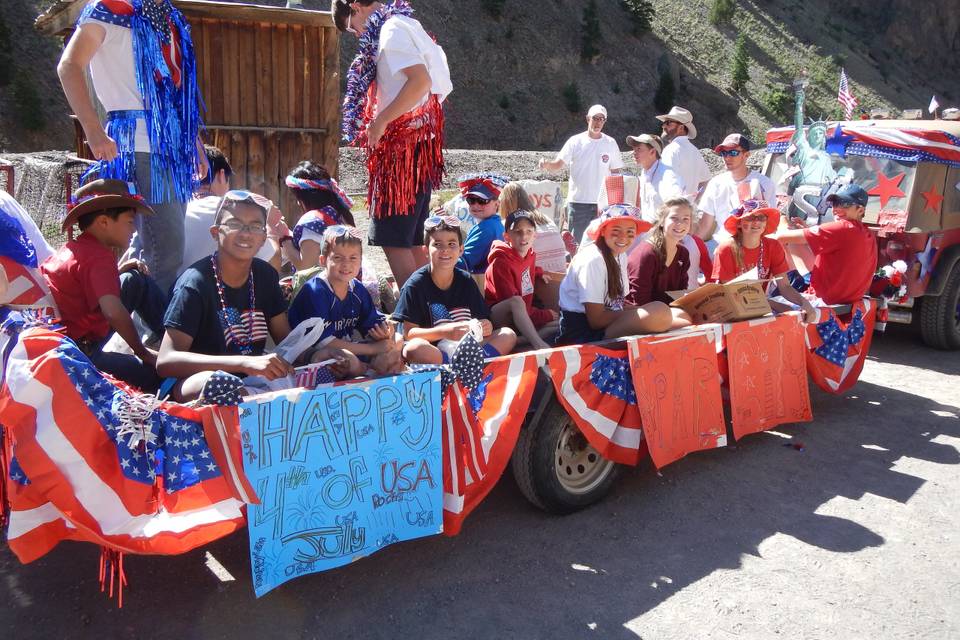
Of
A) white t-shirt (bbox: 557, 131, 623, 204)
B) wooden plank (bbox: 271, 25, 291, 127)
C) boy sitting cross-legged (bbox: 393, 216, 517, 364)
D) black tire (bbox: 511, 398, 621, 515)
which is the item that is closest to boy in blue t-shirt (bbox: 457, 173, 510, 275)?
boy sitting cross-legged (bbox: 393, 216, 517, 364)

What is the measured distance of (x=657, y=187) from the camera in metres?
7.42

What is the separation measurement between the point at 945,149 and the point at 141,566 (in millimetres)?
7489

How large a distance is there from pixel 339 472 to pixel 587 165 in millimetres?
5697

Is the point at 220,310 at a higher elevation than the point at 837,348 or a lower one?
higher

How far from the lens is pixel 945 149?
7.37 metres

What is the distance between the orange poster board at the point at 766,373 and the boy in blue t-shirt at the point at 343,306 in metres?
2.16

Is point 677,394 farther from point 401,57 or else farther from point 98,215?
point 98,215

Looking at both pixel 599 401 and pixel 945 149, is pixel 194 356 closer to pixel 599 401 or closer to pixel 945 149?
pixel 599 401

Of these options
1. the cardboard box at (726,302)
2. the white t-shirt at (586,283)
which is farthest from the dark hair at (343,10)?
the cardboard box at (726,302)

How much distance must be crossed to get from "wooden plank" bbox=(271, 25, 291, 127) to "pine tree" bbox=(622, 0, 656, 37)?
162 ft

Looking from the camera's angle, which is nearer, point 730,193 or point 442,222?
point 442,222

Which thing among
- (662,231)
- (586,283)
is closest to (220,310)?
(586,283)

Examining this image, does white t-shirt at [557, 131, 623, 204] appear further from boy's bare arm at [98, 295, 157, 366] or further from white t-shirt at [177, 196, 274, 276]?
boy's bare arm at [98, 295, 157, 366]

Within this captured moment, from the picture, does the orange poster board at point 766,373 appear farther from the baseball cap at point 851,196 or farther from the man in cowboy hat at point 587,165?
the man in cowboy hat at point 587,165
